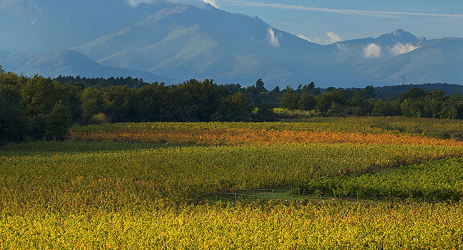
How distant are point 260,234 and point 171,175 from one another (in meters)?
15.9

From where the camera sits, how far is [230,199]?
2680cm

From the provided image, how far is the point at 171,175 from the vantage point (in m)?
31.4

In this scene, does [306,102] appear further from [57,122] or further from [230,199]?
[230,199]

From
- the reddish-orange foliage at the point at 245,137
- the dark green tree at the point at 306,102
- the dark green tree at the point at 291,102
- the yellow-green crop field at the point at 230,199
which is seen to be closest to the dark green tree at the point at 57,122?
the reddish-orange foliage at the point at 245,137

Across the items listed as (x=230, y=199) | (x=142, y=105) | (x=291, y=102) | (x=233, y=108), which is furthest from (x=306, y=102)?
(x=230, y=199)

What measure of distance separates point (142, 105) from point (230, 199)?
61776 millimetres

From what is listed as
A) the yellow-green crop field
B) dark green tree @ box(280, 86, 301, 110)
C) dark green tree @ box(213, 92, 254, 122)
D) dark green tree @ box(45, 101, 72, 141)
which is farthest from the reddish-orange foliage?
dark green tree @ box(280, 86, 301, 110)

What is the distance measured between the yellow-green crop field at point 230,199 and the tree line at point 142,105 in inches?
179

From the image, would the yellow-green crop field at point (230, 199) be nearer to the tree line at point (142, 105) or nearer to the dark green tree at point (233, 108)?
the tree line at point (142, 105)

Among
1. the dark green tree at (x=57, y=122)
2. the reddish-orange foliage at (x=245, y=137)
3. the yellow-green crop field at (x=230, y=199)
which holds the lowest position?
the yellow-green crop field at (x=230, y=199)

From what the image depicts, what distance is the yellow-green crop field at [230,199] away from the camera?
16.0 meters

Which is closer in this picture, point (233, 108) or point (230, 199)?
point (230, 199)

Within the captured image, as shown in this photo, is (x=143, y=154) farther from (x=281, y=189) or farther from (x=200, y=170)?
(x=281, y=189)

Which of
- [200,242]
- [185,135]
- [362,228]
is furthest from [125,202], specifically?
[185,135]
